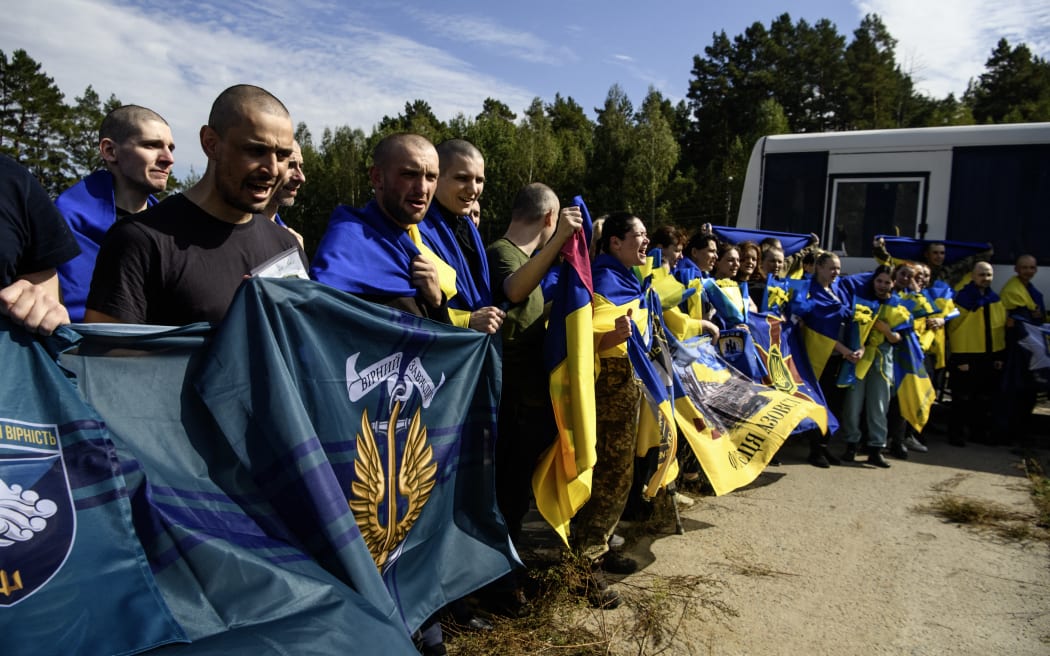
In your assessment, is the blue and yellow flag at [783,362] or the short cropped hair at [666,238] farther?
the short cropped hair at [666,238]

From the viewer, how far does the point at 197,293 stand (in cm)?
209

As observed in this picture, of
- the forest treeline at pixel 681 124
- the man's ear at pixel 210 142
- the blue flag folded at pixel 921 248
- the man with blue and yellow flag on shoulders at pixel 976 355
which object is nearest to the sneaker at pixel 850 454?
the man with blue and yellow flag on shoulders at pixel 976 355

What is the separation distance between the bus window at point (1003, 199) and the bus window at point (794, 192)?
1.57m

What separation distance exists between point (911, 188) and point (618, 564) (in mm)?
7454

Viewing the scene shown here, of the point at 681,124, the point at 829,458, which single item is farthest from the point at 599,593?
the point at 681,124

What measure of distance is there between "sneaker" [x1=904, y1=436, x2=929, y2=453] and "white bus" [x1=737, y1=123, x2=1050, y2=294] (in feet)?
8.53

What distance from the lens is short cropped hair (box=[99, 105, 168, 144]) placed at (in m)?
3.21

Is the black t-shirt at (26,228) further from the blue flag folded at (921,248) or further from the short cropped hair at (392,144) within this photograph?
the blue flag folded at (921,248)

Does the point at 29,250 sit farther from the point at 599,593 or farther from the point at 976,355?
the point at 976,355

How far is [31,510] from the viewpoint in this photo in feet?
5.09

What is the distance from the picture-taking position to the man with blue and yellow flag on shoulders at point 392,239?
271 cm

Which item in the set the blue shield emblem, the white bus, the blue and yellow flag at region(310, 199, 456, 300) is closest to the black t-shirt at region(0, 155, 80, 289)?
the blue shield emblem

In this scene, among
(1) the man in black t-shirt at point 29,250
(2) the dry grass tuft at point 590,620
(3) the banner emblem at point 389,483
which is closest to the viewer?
(1) the man in black t-shirt at point 29,250

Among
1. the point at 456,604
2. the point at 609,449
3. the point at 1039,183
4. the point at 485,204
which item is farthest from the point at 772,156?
the point at 485,204
